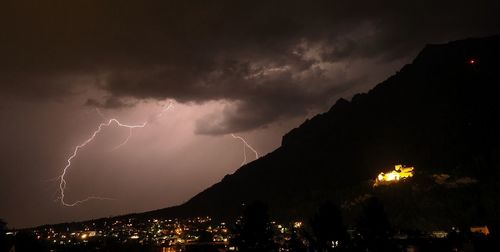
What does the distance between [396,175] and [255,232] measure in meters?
113

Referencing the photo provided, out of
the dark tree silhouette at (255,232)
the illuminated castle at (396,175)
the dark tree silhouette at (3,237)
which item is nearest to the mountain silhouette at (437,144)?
the illuminated castle at (396,175)

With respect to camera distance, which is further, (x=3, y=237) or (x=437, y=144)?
(x=437, y=144)

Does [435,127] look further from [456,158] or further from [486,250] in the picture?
[486,250]

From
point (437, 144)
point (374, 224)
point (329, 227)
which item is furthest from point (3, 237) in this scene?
point (437, 144)

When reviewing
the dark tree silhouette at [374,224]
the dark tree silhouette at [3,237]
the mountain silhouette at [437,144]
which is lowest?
the dark tree silhouette at [374,224]

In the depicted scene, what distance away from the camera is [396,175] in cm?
13838

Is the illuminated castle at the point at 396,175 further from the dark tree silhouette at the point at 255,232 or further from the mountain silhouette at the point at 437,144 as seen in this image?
the dark tree silhouette at the point at 255,232

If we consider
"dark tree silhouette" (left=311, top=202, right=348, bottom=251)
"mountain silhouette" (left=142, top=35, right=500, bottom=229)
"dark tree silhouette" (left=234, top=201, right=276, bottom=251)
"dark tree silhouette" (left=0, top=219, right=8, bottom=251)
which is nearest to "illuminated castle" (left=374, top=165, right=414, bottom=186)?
"mountain silhouette" (left=142, top=35, right=500, bottom=229)

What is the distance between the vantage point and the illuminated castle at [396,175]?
135 m

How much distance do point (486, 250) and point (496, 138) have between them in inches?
4560

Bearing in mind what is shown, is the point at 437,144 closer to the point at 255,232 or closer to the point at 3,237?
the point at 255,232

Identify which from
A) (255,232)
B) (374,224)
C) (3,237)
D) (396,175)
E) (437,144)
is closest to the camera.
A: (255,232)

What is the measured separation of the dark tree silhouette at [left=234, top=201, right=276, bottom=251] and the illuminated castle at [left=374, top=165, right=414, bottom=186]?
4183 inches

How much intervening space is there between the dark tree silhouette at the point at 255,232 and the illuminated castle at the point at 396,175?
106 m
